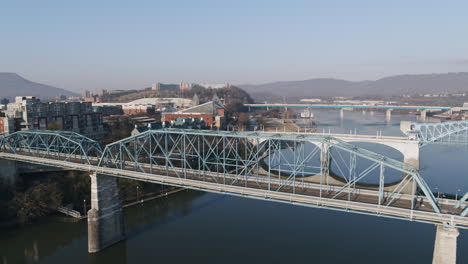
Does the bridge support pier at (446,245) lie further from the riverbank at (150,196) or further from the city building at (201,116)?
the city building at (201,116)

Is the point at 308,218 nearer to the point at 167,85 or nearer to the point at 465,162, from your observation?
the point at 465,162

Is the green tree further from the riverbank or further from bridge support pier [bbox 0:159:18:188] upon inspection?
bridge support pier [bbox 0:159:18:188]

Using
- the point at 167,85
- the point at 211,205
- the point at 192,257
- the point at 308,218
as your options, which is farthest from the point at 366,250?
the point at 167,85

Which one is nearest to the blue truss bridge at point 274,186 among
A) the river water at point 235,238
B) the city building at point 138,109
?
the river water at point 235,238

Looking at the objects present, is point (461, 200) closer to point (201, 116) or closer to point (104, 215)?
point (104, 215)

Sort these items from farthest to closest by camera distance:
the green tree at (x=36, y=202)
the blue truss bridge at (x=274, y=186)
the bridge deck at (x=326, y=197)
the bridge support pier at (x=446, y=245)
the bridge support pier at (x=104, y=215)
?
the green tree at (x=36, y=202) < the bridge support pier at (x=104, y=215) < the blue truss bridge at (x=274, y=186) < the bridge deck at (x=326, y=197) < the bridge support pier at (x=446, y=245)

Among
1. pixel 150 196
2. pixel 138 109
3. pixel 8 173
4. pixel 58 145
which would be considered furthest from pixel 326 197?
pixel 138 109
